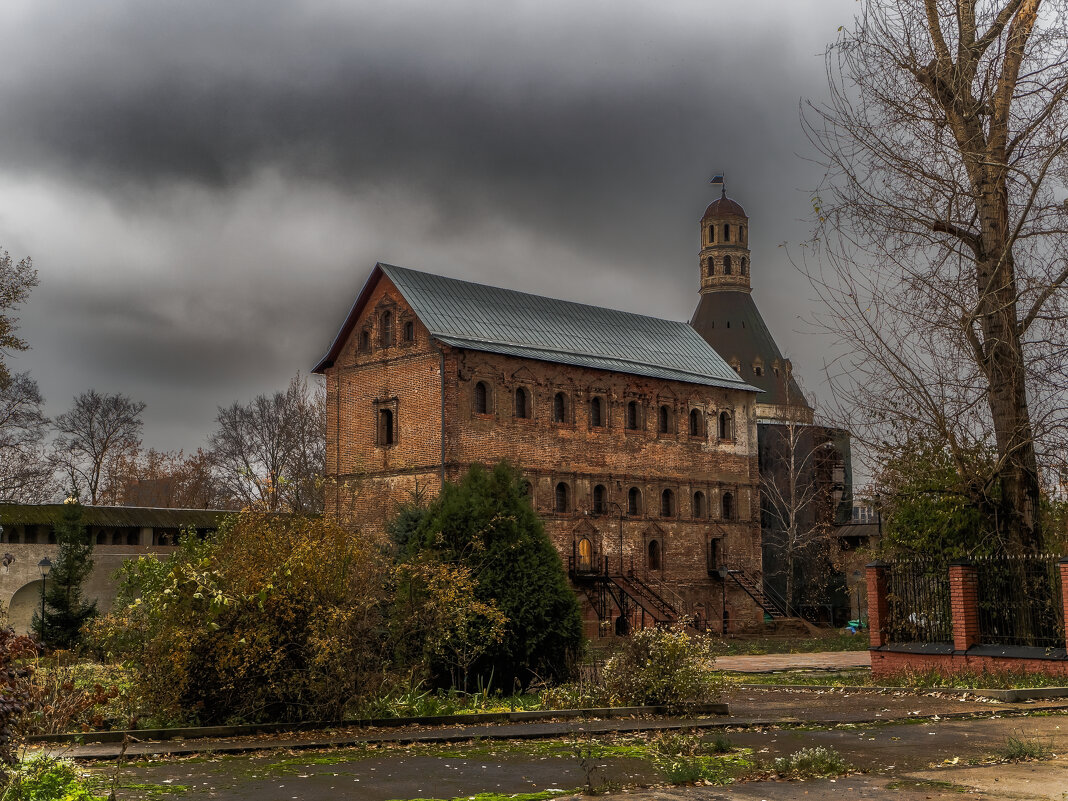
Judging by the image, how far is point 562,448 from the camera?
130 ft

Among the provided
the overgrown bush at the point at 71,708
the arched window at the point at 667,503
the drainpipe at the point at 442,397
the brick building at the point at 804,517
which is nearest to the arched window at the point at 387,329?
the drainpipe at the point at 442,397

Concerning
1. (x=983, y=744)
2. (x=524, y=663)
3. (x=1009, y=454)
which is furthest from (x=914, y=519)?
(x=983, y=744)

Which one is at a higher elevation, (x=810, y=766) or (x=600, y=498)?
(x=600, y=498)

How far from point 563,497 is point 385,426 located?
6.58m

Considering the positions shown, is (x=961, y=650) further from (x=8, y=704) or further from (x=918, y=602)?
(x=8, y=704)

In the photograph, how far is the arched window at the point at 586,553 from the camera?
39656 millimetres

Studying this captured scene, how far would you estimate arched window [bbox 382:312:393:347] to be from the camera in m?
38.9

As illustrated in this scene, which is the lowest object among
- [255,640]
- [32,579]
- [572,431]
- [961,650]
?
[961,650]

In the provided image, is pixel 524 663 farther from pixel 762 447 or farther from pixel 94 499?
pixel 94 499

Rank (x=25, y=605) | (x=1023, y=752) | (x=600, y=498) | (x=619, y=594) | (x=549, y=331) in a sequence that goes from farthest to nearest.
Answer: (x=549, y=331), (x=600, y=498), (x=619, y=594), (x=25, y=605), (x=1023, y=752)

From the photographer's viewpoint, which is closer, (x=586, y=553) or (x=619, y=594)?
(x=619, y=594)

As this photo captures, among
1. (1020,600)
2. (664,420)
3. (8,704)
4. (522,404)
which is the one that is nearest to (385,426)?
(522,404)

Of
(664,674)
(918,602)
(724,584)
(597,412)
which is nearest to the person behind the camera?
(664,674)

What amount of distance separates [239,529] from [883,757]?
7773mm
